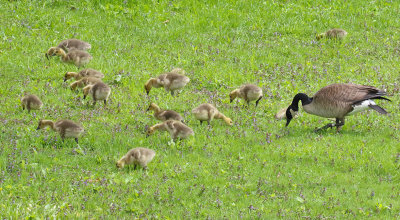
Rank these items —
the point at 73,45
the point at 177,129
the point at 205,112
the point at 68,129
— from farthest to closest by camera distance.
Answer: the point at 73,45, the point at 205,112, the point at 177,129, the point at 68,129

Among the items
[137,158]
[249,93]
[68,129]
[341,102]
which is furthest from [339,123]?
[68,129]

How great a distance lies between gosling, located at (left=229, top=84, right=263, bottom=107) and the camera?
12.7 meters

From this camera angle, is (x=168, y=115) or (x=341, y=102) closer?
(x=341, y=102)

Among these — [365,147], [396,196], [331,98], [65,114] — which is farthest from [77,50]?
[396,196]

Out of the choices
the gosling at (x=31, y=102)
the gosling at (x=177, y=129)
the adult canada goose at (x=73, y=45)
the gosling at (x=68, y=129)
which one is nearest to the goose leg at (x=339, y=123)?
the gosling at (x=177, y=129)

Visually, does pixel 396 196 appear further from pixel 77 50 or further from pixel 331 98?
pixel 77 50

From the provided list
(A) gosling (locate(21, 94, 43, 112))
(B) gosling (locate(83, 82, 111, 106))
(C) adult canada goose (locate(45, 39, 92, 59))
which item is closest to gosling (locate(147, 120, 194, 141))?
(B) gosling (locate(83, 82, 111, 106))

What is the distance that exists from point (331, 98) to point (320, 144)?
1094mm

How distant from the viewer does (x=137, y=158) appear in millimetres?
9633

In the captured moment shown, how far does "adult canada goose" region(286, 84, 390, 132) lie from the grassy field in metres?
0.40

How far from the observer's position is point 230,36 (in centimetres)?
1808

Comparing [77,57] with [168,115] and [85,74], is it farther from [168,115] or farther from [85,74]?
[168,115]

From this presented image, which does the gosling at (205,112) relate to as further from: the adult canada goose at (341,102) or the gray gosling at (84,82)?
the gray gosling at (84,82)

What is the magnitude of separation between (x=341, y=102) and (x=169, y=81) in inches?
153
